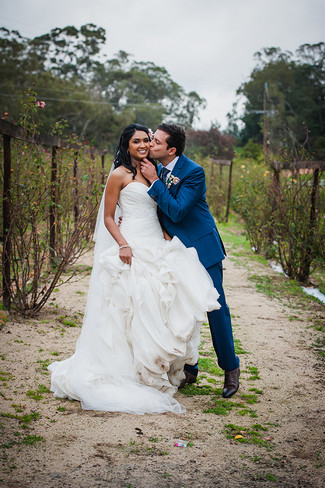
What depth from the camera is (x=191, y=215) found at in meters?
4.14

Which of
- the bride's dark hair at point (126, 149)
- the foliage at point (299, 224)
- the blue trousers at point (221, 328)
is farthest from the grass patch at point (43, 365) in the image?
the foliage at point (299, 224)

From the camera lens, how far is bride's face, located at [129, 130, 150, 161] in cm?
415

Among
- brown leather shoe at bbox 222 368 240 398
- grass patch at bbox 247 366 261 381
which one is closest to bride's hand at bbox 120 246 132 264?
brown leather shoe at bbox 222 368 240 398

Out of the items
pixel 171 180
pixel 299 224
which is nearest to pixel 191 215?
pixel 171 180

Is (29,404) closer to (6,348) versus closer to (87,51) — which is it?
(6,348)

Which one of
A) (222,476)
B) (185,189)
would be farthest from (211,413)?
(185,189)

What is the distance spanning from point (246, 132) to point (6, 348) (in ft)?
160

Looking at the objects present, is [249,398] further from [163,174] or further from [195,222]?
[163,174]

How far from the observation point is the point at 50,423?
342 cm

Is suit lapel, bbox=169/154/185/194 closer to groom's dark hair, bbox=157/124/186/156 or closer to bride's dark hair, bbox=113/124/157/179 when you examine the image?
groom's dark hair, bbox=157/124/186/156

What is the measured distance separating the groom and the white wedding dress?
13 cm

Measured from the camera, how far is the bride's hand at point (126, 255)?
12.9 ft

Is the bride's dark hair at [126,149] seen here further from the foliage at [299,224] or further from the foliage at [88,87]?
the foliage at [88,87]

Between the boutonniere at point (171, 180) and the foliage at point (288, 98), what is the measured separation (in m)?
31.3
